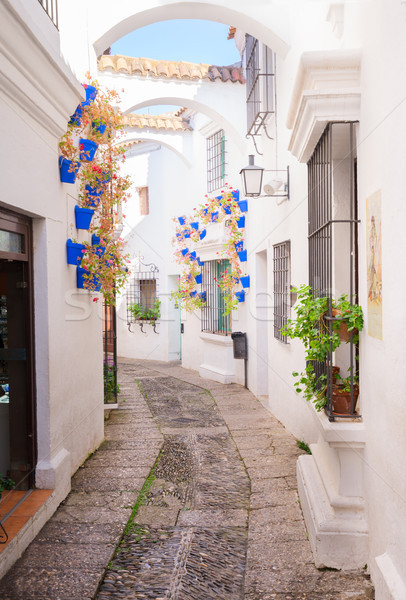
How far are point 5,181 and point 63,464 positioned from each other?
237 centimetres

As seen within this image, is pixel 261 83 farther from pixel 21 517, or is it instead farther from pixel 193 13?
pixel 21 517

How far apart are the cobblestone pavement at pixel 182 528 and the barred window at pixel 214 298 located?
435cm

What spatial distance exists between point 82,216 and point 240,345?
17.3 feet

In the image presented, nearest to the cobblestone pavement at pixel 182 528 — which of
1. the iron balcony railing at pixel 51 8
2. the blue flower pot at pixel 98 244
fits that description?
the blue flower pot at pixel 98 244

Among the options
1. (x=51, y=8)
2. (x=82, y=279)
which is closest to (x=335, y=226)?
(x=82, y=279)

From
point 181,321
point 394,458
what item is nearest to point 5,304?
point 394,458

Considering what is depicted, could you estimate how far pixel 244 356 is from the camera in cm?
986

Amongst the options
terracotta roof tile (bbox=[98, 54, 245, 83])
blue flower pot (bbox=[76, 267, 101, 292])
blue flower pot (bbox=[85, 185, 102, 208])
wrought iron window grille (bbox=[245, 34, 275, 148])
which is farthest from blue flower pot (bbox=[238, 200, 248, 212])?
blue flower pot (bbox=[76, 267, 101, 292])

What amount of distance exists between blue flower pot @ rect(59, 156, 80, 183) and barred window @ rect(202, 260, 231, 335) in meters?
6.14

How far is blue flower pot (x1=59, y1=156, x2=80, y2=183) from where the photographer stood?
4.64 metres

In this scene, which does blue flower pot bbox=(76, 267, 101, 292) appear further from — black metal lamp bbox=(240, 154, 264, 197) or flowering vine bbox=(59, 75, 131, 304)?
black metal lamp bbox=(240, 154, 264, 197)

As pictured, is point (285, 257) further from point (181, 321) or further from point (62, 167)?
point (181, 321)

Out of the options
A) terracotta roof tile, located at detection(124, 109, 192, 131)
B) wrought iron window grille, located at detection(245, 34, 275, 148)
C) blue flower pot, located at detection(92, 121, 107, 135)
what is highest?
terracotta roof tile, located at detection(124, 109, 192, 131)

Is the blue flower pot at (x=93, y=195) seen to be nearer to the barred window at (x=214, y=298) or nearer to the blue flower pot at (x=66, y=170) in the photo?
the blue flower pot at (x=66, y=170)
